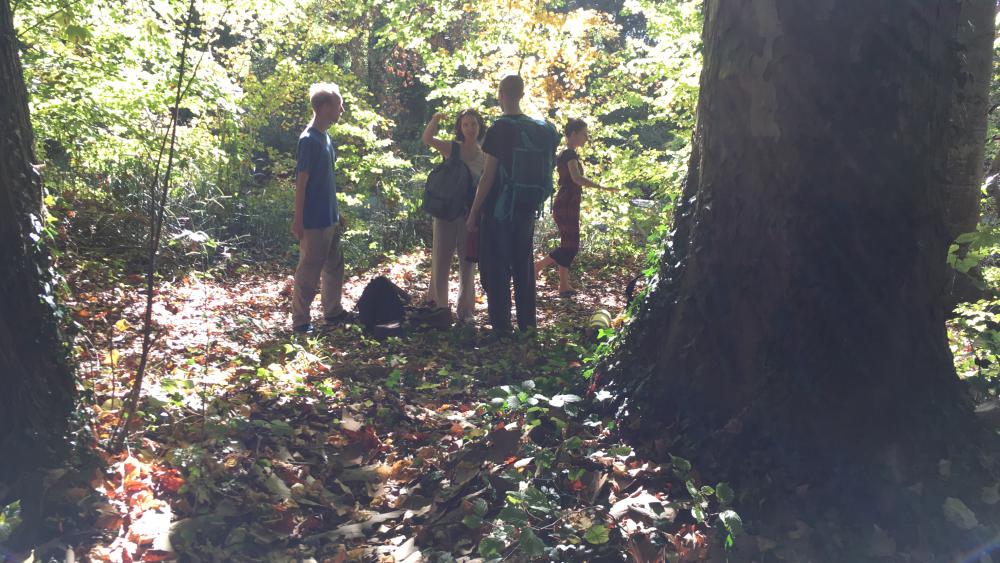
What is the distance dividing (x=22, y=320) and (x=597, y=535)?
2.43 m

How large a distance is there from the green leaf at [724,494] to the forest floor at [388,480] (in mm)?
15

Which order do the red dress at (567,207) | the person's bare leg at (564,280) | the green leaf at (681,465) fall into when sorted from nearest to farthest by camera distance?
the green leaf at (681,465) < the red dress at (567,207) < the person's bare leg at (564,280)

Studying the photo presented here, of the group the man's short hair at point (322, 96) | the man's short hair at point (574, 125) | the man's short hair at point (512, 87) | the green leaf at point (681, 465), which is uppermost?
the man's short hair at point (574, 125)

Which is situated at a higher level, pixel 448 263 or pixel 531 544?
pixel 448 263

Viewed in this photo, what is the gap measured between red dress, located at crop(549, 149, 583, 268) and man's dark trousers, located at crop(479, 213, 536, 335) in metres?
1.86

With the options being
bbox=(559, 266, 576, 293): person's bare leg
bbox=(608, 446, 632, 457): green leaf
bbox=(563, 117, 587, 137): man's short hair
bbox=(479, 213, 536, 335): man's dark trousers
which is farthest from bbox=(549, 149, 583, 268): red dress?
bbox=(608, 446, 632, 457): green leaf

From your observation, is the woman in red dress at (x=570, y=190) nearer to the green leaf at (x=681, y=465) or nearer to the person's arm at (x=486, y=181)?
the person's arm at (x=486, y=181)

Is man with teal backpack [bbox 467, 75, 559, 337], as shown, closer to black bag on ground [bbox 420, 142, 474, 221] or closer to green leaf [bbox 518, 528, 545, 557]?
black bag on ground [bbox 420, 142, 474, 221]

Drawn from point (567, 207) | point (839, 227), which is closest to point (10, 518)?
point (839, 227)

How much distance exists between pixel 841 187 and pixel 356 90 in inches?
495

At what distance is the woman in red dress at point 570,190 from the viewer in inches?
293

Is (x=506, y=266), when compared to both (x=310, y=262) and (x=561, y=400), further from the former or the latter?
(x=561, y=400)

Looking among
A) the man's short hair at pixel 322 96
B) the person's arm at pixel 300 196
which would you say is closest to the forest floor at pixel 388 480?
the person's arm at pixel 300 196

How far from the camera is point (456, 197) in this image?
20.3 feet
